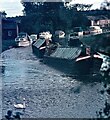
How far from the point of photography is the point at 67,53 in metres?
21.4

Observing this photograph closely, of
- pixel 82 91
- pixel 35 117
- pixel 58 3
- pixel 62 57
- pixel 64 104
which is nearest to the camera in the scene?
pixel 35 117

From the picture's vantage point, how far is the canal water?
955cm

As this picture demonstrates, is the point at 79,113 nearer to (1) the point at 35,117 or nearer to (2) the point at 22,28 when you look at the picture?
(1) the point at 35,117

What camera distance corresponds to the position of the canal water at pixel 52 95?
9552 mm

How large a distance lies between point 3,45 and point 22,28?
5781mm

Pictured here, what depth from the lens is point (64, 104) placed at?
10.5 meters

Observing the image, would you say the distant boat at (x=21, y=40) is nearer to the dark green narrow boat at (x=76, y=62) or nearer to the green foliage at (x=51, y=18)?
the green foliage at (x=51, y=18)

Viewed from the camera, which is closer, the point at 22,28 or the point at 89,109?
the point at 89,109

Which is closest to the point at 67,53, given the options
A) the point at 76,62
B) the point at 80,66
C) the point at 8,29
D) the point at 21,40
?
the point at 76,62

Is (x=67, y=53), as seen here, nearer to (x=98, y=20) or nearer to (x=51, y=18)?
(x=51, y=18)

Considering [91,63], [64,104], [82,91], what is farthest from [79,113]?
[91,63]

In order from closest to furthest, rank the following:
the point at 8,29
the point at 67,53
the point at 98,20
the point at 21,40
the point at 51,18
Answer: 1. the point at 67,53
2. the point at 21,40
3. the point at 8,29
4. the point at 51,18
5. the point at 98,20

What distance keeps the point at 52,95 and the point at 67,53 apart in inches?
385

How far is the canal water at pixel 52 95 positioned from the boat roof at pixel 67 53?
2.98 meters
